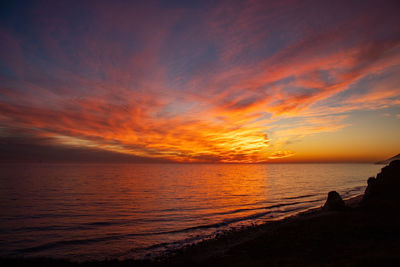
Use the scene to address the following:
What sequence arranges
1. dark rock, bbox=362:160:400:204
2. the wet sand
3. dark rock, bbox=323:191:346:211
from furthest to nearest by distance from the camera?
dark rock, bbox=362:160:400:204 → dark rock, bbox=323:191:346:211 → the wet sand

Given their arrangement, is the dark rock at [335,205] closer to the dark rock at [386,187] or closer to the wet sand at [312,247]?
the wet sand at [312,247]

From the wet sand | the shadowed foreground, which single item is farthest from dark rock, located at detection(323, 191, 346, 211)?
the wet sand

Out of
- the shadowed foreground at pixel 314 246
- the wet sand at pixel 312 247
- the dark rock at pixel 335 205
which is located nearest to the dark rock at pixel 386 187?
the shadowed foreground at pixel 314 246

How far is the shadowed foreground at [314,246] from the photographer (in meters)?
13.2

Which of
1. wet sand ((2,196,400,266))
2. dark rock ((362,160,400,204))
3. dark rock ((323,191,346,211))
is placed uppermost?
dark rock ((362,160,400,204))

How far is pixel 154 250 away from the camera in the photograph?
2011cm

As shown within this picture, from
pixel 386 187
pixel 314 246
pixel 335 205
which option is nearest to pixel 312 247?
pixel 314 246

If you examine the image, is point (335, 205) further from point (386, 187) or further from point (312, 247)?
point (312, 247)

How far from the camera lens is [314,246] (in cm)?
1599

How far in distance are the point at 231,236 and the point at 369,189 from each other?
2101cm

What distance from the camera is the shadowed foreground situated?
13156 millimetres

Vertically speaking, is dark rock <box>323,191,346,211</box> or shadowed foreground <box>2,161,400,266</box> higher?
dark rock <box>323,191,346,211</box>

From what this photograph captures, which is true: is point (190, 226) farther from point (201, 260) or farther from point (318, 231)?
point (318, 231)

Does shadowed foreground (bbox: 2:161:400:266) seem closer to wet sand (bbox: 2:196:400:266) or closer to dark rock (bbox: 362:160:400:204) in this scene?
wet sand (bbox: 2:196:400:266)
